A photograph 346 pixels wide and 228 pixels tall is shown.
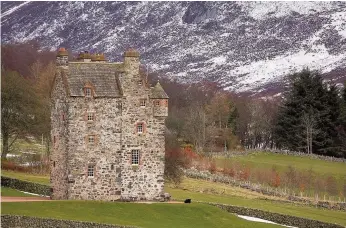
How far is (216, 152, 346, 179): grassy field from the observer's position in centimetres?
11400

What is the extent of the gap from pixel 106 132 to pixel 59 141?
11.6 feet

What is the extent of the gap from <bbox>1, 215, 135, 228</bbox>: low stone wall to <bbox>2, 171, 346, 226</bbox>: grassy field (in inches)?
818

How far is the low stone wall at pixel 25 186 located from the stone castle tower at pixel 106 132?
23.5 feet

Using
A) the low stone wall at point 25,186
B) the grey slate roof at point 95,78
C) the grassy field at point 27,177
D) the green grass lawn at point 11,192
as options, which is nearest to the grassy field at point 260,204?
the low stone wall at point 25,186

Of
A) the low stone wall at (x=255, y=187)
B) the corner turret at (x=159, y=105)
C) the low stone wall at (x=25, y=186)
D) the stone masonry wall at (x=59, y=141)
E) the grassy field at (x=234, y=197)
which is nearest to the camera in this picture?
the stone masonry wall at (x=59, y=141)

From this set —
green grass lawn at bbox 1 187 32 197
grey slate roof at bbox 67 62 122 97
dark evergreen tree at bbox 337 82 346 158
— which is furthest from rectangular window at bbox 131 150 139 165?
dark evergreen tree at bbox 337 82 346 158

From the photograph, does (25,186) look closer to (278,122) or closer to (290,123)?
(290,123)

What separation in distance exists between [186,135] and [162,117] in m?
61.9

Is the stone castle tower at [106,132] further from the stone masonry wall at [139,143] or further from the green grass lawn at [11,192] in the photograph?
the green grass lawn at [11,192]

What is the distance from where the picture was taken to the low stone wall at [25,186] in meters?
79.8

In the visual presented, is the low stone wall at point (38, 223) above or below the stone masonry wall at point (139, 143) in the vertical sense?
below

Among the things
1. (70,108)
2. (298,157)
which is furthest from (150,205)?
(298,157)

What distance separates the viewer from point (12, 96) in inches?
4028

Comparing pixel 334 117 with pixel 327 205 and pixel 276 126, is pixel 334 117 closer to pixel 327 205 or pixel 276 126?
pixel 276 126
